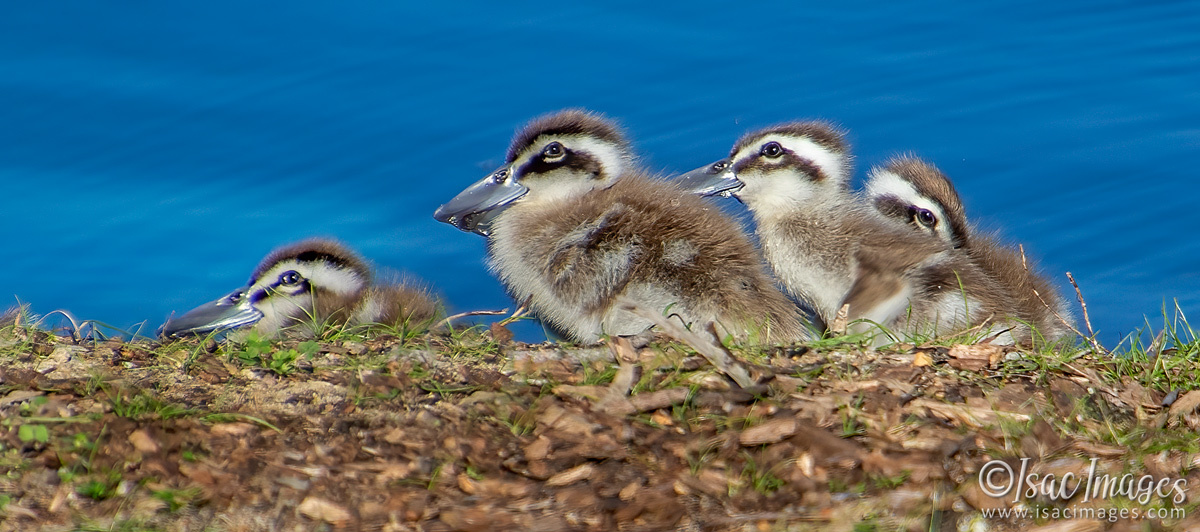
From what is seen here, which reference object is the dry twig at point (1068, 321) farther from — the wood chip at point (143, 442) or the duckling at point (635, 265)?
the wood chip at point (143, 442)

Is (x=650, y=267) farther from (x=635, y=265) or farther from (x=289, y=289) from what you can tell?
(x=289, y=289)

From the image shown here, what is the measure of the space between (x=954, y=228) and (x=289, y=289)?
3539mm

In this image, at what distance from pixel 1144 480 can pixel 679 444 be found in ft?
4.90

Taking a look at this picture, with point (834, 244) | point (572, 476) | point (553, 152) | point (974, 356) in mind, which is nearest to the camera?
point (572, 476)

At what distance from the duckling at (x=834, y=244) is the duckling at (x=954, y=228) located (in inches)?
7.4

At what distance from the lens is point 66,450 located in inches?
146

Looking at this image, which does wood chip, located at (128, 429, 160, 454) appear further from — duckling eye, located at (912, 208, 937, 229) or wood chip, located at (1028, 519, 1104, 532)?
duckling eye, located at (912, 208, 937, 229)

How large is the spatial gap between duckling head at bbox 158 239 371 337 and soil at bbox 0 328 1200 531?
1.64 metres

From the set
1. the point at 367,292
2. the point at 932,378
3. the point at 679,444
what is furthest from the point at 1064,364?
the point at 367,292

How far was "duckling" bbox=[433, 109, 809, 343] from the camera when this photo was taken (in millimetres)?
5297

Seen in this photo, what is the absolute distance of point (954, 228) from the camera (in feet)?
19.9

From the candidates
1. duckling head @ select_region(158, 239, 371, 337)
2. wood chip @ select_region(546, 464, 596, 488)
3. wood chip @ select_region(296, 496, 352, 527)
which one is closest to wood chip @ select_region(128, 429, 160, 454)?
wood chip @ select_region(296, 496, 352, 527)

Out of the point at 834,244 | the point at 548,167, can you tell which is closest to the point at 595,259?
the point at 548,167

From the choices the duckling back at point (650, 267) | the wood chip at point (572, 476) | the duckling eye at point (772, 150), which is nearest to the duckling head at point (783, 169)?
the duckling eye at point (772, 150)
